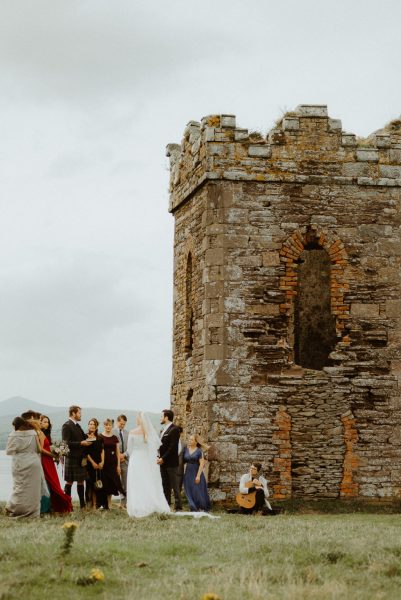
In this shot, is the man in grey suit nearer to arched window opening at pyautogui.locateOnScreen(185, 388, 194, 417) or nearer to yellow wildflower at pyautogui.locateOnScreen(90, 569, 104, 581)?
arched window opening at pyautogui.locateOnScreen(185, 388, 194, 417)

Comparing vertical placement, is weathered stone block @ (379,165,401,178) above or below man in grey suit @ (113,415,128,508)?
above

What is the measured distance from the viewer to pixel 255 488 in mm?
15359

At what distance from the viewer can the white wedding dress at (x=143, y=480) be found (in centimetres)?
1453

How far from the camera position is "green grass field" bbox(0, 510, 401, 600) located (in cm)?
810

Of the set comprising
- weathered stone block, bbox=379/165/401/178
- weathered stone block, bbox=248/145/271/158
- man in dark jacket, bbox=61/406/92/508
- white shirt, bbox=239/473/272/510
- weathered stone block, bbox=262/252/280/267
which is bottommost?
white shirt, bbox=239/473/272/510

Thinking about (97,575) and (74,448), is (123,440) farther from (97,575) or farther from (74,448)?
(97,575)

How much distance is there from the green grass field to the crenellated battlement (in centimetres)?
706

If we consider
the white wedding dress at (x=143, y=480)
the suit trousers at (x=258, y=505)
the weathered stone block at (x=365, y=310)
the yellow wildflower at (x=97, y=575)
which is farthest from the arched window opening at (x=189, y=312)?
the yellow wildflower at (x=97, y=575)

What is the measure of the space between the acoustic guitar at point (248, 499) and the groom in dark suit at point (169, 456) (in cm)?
105

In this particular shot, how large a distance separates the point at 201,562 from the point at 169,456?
249 inches

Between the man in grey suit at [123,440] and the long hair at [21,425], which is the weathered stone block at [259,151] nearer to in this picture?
the man in grey suit at [123,440]

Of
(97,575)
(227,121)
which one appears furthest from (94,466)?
(97,575)

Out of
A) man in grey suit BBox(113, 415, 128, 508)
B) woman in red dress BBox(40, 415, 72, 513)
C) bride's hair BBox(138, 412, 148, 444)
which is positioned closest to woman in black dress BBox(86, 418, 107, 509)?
man in grey suit BBox(113, 415, 128, 508)

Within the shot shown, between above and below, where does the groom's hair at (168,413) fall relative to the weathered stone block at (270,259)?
below
